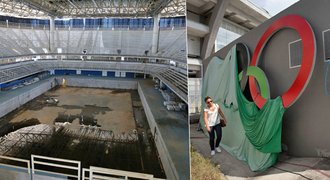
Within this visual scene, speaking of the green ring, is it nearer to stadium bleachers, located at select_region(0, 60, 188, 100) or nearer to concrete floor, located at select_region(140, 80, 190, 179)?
concrete floor, located at select_region(140, 80, 190, 179)

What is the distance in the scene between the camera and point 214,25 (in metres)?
0.95

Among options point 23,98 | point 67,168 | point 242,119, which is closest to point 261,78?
point 242,119

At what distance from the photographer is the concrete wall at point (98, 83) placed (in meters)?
1.69

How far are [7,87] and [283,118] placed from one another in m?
2.14

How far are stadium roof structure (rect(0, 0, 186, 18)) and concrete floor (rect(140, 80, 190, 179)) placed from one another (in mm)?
622

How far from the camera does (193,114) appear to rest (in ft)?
3.48

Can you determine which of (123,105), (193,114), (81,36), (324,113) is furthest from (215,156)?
(81,36)

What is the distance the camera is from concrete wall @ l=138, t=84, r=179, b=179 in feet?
3.92

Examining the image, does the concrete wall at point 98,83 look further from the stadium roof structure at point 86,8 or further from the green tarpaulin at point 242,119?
the green tarpaulin at point 242,119

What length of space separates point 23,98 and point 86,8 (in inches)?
40.3

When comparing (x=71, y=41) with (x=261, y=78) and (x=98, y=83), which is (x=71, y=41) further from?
(x=261, y=78)

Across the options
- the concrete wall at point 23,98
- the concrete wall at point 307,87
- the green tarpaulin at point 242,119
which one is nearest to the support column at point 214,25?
the green tarpaulin at point 242,119

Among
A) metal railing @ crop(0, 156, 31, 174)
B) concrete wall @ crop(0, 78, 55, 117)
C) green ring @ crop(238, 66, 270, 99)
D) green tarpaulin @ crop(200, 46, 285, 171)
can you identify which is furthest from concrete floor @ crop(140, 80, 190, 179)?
metal railing @ crop(0, 156, 31, 174)

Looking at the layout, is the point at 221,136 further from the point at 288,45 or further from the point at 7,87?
the point at 7,87
